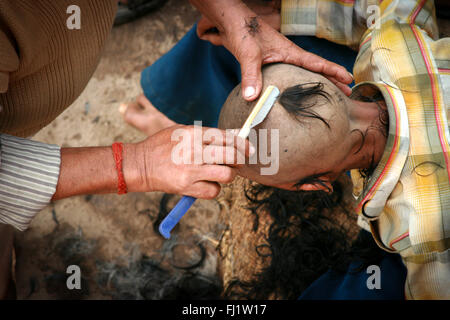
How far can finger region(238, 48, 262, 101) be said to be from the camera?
3.56 ft

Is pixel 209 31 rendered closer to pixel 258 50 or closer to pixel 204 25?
pixel 204 25

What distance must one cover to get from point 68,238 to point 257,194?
115 centimetres

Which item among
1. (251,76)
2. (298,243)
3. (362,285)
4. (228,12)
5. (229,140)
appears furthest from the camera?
(298,243)

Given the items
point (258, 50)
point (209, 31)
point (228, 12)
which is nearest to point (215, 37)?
point (209, 31)

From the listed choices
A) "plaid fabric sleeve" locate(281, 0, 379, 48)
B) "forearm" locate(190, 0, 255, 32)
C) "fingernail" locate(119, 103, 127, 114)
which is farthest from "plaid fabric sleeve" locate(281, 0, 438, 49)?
"fingernail" locate(119, 103, 127, 114)

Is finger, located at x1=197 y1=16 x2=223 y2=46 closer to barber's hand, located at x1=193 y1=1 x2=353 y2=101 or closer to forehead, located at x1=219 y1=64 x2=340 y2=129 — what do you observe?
barber's hand, located at x1=193 y1=1 x2=353 y2=101

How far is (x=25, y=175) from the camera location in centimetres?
101

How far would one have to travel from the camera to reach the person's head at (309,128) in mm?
1059

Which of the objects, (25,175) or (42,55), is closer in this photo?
(25,175)

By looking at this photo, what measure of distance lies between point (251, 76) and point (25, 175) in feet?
2.38

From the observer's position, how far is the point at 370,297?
1359mm

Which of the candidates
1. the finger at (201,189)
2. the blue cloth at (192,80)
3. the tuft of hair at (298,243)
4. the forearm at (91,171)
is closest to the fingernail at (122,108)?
the blue cloth at (192,80)
